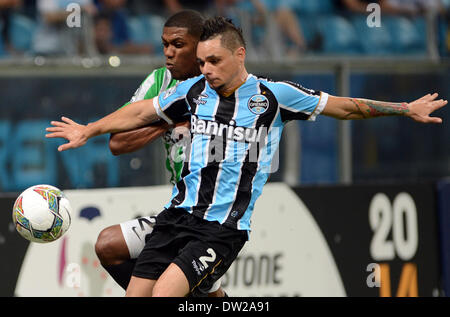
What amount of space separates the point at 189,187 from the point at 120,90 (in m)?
2.99

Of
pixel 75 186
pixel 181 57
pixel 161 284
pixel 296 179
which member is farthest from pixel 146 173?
pixel 161 284

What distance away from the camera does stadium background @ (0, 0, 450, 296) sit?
297 inches

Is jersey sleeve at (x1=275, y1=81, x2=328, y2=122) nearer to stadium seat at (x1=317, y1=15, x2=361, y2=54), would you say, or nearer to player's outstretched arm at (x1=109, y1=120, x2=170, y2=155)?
player's outstretched arm at (x1=109, y1=120, x2=170, y2=155)

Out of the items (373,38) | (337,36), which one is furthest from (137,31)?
(373,38)

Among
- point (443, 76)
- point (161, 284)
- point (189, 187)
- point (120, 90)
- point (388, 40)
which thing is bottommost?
point (161, 284)

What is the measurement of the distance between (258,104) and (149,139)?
857mm

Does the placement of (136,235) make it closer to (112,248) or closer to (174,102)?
(112,248)

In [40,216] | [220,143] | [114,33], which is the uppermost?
[114,33]

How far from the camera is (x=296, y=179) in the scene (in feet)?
27.9

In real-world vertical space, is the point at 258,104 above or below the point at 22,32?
below

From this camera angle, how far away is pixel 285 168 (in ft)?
27.8

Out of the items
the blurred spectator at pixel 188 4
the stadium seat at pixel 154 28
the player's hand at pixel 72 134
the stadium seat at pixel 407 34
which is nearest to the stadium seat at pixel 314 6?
the stadium seat at pixel 407 34

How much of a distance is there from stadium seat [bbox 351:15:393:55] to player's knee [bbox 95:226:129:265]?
5.17 meters
